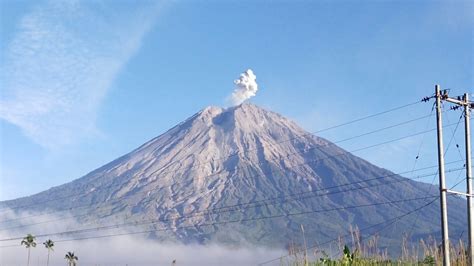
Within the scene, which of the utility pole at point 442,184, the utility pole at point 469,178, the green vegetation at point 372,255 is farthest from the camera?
the green vegetation at point 372,255

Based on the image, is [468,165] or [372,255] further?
[372,255]

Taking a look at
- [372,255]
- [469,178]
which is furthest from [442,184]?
[372,255]

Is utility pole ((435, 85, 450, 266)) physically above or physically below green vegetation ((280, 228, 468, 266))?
above

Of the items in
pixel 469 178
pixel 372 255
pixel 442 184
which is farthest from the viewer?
pixel 372 255

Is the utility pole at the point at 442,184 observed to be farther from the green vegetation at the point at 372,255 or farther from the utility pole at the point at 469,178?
the utility pole at the point at 469,178

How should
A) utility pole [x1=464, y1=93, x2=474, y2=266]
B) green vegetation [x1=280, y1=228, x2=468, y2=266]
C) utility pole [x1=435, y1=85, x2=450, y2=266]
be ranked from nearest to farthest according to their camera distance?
utility pole [x1=435, y1=85, x2=450, y2=266] < utility pole [x1=464, y1=93, x2=474, y2=266] < green vegetation [x1=280, y1=228, x2=468, y2=266]

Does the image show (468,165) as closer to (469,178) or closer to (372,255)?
(469,178)

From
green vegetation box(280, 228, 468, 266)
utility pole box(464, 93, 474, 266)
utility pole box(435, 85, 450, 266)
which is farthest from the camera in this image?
green vegetation box(280, 228, 468, 266)

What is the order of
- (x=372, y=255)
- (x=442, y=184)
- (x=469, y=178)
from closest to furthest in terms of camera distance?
(x=442, y=184) → (x=469, y=178) → (x=372, y=255)

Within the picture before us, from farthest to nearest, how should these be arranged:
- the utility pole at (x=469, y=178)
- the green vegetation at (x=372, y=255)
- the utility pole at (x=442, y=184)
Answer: the green vegetation at (x=372, y=255)
the utility pole at (x=469, y=178)
the utility pole at (x=442, y=184)

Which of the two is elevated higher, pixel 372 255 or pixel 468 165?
pixel 468 165

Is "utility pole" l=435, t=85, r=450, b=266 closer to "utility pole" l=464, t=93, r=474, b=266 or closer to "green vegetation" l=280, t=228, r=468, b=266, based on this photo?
"green vegetation" l=280, t=228, r=468, b=266

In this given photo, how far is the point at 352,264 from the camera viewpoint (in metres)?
24.6

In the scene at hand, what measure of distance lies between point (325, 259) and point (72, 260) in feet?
304
